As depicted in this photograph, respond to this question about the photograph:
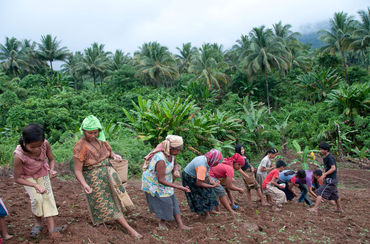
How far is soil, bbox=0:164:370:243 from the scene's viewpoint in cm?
371

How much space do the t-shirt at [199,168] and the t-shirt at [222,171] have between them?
558mm

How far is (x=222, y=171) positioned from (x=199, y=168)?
740 mm

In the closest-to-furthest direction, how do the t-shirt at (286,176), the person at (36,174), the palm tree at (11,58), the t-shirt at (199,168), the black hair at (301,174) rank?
1. the person at (36,174)
2. the t-shirt at (199,168)
3. the black hair at (301,174)
4. the t-shirt at (286,176)
5. the palm tree at (11,58)

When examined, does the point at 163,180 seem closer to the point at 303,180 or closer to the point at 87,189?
the point at 87,189

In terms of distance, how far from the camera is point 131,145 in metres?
10.6

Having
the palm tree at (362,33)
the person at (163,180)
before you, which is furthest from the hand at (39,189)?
the palm tree at (362,33)

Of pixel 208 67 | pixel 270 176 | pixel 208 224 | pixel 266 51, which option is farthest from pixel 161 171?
pixel 208 67

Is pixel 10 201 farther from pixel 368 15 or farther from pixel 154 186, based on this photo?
pixel 368 15

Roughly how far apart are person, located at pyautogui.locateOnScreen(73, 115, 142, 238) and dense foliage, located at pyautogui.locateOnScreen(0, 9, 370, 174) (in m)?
5.03

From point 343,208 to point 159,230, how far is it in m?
3.91

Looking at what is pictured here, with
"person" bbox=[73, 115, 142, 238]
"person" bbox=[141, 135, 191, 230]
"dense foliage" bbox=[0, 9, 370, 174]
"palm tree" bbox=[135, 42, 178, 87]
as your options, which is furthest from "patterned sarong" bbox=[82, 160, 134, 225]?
"palm tree" bbox=[135, 42, 178, 87]

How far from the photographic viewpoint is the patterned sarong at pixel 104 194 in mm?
3705

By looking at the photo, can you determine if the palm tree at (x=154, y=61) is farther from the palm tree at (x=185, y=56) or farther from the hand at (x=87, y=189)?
the hand at (x=87, y=189)

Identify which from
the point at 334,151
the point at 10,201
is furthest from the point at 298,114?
the point at 10,201
